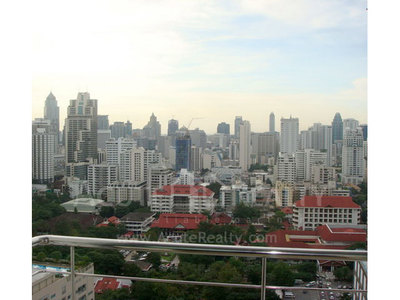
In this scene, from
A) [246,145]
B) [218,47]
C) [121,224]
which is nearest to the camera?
[121,224]

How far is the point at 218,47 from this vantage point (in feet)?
22.2

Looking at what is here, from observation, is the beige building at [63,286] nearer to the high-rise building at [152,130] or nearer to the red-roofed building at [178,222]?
the red-roofed building at [178,222]

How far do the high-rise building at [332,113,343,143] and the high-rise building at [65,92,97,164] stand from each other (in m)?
4.30

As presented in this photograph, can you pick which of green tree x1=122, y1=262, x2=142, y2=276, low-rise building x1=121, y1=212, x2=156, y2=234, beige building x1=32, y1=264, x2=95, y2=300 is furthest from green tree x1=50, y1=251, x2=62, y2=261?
low-rise building x1=121, y1=212, x2=156, y2=234

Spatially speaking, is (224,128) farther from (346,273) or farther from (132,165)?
(346,273)

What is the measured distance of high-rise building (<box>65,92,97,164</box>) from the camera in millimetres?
6242

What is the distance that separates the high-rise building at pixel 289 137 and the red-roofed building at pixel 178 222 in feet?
6.32

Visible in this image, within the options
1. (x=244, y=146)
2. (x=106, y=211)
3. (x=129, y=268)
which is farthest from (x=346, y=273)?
(x=106, y=211)

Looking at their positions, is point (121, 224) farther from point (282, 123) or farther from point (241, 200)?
point (282, 123)

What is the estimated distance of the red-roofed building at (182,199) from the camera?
6250mm

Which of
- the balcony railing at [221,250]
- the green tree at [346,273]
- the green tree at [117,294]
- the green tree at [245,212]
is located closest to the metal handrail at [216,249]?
the balcony railing at [221,250]
